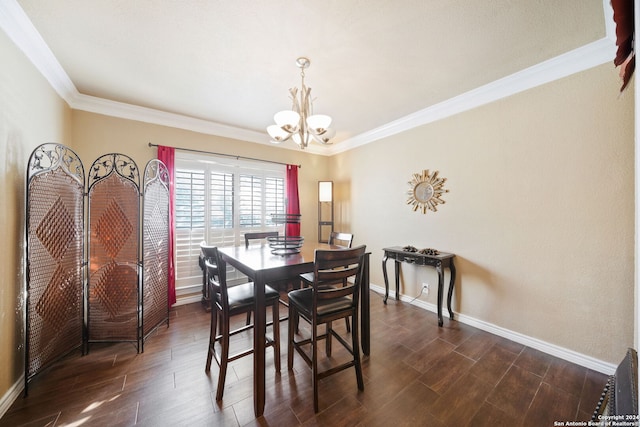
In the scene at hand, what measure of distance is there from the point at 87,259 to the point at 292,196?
274cm

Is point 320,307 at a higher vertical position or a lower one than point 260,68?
lower

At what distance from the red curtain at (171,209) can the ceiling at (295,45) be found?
0.61m

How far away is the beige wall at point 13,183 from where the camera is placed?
157 cm

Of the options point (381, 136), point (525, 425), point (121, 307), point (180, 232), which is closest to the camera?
point (525, 425)

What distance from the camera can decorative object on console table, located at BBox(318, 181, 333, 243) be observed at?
4.37 meters

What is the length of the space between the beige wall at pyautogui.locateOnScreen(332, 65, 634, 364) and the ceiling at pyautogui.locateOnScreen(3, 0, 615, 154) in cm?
43

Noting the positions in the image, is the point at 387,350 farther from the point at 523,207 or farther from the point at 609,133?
the point at 609,133

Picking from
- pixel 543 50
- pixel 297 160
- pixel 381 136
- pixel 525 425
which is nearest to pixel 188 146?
pixel 297 160

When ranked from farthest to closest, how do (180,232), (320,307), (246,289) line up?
(180,232)
(246,289)
(320,307)

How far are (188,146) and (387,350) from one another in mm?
3559

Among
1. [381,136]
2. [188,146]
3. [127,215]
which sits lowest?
[127,215]

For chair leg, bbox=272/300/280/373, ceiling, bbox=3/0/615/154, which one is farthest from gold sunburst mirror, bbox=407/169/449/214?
chair leg, bbox=272/300/280/373

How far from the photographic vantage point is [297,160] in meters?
4.40

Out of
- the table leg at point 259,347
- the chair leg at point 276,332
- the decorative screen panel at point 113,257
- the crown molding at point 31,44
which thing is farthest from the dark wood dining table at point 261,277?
the crown molding at point 31,44
